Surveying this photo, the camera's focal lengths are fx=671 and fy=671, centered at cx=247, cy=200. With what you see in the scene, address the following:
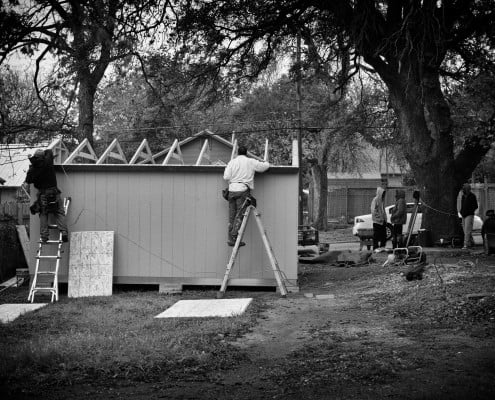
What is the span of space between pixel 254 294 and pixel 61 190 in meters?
3.86

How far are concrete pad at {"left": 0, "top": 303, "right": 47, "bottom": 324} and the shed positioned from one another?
4.89ft

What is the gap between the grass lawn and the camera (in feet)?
19.2

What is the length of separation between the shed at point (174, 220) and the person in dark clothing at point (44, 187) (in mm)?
425

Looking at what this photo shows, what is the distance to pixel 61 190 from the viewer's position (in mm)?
11797

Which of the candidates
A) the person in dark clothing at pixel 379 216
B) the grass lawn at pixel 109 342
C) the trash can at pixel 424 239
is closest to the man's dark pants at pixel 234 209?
the grass lawn at pixel 109 342

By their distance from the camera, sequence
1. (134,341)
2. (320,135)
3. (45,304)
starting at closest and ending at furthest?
(134,341) → (45,304) → (320,135)

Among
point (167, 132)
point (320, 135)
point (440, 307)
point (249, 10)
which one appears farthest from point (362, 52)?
point (167, 132)

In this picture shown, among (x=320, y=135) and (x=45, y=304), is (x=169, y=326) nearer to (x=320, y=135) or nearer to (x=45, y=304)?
(x=45, y=304)

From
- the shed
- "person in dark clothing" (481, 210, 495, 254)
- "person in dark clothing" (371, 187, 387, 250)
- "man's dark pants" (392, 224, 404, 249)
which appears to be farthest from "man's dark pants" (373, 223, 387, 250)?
the shed

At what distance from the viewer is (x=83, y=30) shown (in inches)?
310

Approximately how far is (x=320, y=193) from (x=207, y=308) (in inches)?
1053

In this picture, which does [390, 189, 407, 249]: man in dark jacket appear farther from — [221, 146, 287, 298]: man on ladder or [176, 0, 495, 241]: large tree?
[221, 146, 287, 298]: man on ladder

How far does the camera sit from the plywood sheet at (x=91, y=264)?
11305mm

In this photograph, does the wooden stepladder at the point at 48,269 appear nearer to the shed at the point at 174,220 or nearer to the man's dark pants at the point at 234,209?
the shed at the point at 174,220
